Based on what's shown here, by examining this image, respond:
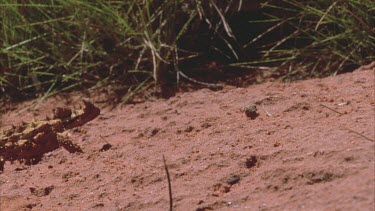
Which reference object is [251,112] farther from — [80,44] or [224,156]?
[80,44]

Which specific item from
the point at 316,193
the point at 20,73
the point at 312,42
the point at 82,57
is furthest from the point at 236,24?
the point at 316,193

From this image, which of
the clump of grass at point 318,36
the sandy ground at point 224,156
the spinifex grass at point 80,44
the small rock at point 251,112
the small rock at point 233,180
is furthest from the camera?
the spinifex grass at point 80,44

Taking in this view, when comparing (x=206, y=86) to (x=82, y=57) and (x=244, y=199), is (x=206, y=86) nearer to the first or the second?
(x=82, y=57)

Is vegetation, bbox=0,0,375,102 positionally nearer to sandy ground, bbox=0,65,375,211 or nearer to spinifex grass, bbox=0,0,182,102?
spinifex grass, bbox=0,0,182,102

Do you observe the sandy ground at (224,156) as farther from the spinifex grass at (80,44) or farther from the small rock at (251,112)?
the spinifex grass at (80,44)

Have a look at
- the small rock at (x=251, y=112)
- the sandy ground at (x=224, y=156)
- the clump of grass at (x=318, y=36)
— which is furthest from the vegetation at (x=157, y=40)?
the small rock at (x=251, y=112)

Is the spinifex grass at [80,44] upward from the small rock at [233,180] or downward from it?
upward

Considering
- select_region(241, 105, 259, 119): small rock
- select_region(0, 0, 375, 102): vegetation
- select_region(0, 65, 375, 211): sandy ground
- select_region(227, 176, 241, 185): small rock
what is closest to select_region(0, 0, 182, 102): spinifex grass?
select_region(0, 0, 375, 102): vegetation


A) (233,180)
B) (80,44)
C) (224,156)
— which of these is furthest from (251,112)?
(80,44)

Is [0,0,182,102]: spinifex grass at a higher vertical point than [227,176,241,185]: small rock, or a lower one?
higher
